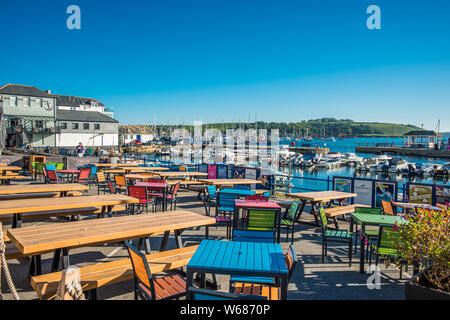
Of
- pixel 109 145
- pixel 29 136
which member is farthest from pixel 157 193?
pixel 109 145

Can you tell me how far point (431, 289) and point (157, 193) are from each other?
7.46 metres

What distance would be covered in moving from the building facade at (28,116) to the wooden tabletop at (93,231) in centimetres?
4832

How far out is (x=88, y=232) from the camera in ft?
13.9

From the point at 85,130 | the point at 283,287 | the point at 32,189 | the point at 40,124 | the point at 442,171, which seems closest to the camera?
the point at 283,287

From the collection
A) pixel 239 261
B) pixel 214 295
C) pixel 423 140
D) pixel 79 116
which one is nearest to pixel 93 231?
pixel 239 261

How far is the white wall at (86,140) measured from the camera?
5525cm

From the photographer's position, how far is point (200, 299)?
269 cm

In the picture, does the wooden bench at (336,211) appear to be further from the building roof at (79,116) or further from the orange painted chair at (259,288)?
the building roof at (79,116)

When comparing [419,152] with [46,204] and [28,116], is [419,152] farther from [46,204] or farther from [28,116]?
[46,204]

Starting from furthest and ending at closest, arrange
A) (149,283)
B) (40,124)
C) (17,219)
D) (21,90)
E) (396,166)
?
(40,124)
(396,166)
(21,90)
(17,219)
(149,283)

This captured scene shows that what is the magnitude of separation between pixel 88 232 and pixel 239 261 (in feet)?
7.11

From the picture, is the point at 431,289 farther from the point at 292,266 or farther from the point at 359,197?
the point at 359,197

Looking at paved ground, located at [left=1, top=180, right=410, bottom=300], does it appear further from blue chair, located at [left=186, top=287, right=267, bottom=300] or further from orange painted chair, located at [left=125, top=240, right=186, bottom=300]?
blue chair, located at [left=186, top=287, right=267, bottom=300]

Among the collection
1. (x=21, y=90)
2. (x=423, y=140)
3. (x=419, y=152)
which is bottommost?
(x=419, y=152)
